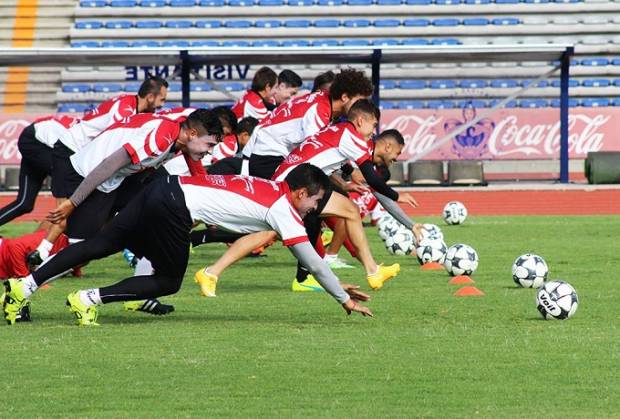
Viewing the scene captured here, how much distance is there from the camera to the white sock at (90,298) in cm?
850

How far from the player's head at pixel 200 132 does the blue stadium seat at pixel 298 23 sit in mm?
24748

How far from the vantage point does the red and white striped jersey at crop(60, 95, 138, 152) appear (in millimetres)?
11703

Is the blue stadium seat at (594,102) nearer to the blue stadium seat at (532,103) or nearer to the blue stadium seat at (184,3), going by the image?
the blue stadium seat at (532,103)

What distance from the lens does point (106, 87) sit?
32625 millimetres

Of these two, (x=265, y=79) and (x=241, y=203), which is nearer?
(x=241, y=203)

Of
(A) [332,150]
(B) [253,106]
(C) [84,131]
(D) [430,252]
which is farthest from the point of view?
(B) [253,106]

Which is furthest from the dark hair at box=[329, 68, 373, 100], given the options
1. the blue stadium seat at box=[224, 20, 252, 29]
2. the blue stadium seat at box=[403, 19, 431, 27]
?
the blue stadium seat at box=[224, 20, 252, 29]

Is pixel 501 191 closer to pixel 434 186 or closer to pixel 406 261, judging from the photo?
pixel 434 186

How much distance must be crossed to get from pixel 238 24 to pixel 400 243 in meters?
20.0

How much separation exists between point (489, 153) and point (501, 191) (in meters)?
2.33

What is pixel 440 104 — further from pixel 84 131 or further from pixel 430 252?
pixel 84 131

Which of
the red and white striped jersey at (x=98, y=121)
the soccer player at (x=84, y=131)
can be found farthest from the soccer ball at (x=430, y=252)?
the red and white striped jersey at (x=98, y=121)

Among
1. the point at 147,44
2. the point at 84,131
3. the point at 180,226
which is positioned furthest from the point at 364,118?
the point at 147,44

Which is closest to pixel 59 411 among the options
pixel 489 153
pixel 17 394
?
pixel 17 394
